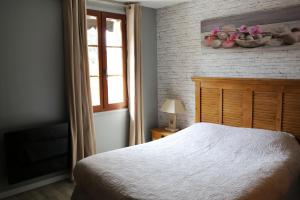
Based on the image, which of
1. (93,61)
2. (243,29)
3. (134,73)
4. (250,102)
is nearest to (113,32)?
(93,61)

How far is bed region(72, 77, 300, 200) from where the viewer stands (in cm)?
198

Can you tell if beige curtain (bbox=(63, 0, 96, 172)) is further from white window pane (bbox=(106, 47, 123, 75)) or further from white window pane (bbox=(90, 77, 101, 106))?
white window pane (bbox=(106, 47, 123, 75))

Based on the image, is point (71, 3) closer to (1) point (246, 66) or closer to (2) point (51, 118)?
(2) point (51, 118)

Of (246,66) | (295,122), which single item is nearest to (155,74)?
(246,66)

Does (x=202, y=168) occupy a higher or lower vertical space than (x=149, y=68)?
lower

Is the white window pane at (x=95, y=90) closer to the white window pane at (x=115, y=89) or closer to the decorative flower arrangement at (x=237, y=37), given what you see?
the white window pane at (x=115, y=89)

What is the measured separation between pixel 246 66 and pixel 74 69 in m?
2.09

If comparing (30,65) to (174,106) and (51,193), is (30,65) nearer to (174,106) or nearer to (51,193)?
(51,193)

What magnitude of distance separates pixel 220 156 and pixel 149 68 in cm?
206

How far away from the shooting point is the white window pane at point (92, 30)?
358cm

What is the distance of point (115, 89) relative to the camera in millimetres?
3939

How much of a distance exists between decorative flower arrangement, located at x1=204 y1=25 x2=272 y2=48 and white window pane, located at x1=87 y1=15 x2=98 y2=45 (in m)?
1.48

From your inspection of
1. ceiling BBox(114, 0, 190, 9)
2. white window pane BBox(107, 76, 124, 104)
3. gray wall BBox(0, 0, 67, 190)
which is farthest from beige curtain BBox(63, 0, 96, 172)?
ceiling BBox(114, 0, 190, 9)

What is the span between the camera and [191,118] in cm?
392
